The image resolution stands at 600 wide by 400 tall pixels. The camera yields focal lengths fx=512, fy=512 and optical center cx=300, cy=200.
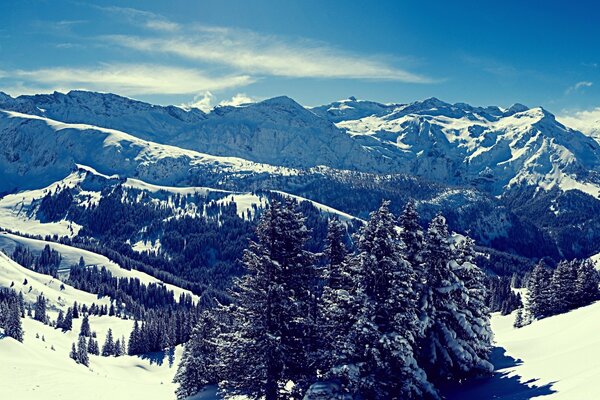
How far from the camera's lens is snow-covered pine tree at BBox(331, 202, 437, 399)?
92.4ft

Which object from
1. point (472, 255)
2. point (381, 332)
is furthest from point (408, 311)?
point (472, 255)

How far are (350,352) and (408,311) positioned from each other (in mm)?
4041

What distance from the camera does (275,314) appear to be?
103ft

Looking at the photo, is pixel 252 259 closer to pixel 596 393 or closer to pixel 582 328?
pixel 596 393

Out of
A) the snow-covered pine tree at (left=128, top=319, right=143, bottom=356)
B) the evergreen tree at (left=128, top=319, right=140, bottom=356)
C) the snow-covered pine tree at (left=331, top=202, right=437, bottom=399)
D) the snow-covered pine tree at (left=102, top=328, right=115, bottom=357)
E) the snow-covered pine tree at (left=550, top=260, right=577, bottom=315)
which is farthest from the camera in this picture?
the snow-covered pine tree at (left=102, top=328, right=115, bottom=357)

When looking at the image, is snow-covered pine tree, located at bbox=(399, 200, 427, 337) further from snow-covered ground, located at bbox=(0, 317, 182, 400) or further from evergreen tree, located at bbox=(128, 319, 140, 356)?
evergreen tree, located at bbox=(128, 319, 140, 356)

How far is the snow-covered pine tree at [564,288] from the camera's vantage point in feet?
241

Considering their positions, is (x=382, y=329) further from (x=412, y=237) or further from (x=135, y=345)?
(x=135, y=345)

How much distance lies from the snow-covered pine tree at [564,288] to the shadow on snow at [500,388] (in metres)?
41.4

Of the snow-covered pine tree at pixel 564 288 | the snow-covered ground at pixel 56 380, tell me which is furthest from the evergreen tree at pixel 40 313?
the snow-covered pine tree at pixel 564 288

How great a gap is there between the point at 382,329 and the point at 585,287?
187 ft

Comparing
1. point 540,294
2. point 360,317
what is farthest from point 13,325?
point 540,294

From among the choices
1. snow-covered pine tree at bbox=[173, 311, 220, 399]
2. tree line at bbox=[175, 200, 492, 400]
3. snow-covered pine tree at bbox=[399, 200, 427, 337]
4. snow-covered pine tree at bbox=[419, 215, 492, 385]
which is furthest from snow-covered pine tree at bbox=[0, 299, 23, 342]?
snow-covered pine tree at bbox=[399, 200, 427, 337]

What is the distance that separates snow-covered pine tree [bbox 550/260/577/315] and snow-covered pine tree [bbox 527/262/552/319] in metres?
1.61
